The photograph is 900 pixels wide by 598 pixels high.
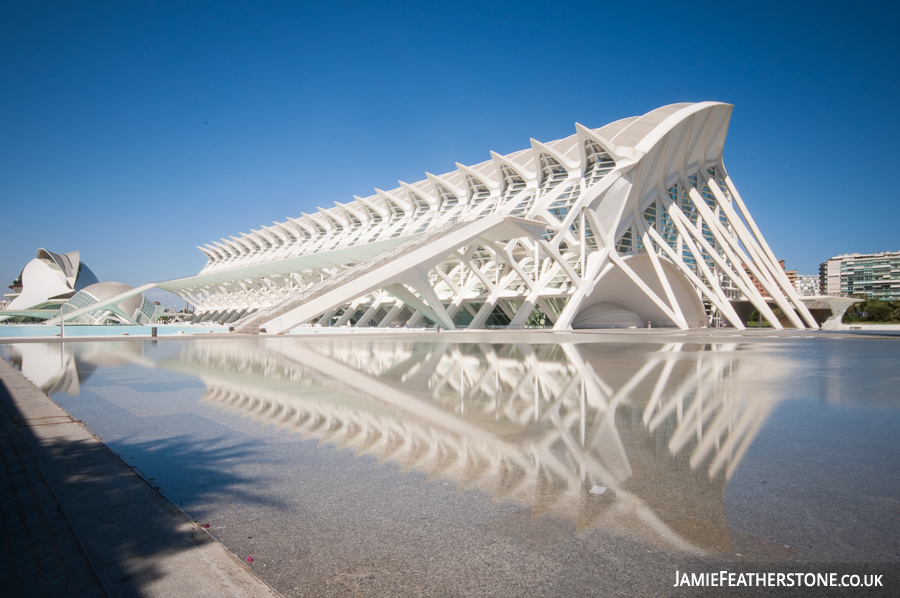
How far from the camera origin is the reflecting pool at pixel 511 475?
6.29 ft

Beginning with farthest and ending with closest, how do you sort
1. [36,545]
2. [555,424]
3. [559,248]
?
[559,248] → [555,424] → [36,545]

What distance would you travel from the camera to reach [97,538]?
196cm

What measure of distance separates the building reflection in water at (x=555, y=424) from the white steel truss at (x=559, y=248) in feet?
38.1

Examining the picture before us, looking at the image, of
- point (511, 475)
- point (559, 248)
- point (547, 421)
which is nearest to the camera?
point (511, 475)

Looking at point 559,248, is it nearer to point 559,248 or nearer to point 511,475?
point 559,248

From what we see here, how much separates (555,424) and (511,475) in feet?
4.49

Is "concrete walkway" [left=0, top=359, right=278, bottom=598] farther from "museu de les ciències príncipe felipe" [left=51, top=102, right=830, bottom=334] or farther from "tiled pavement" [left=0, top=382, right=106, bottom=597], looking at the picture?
"museu de les ciències príncipe felipe" [left=51, top=102, right=830, bottom=334]

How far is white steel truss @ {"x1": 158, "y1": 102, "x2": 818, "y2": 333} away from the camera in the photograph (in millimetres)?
22469

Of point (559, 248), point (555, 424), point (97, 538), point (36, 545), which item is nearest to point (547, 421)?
point (555, 424)

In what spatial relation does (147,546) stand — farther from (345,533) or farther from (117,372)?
(117,372)

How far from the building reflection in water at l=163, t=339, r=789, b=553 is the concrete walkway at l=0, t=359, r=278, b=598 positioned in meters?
1.29

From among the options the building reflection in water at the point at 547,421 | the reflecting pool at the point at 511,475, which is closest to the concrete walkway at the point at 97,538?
the reflecting pool at the point at 511,475

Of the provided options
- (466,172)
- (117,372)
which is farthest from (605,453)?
(466,172)

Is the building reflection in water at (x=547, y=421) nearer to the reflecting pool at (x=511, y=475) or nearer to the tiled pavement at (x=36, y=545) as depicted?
the reflecting pool at (x=511, y=475)
